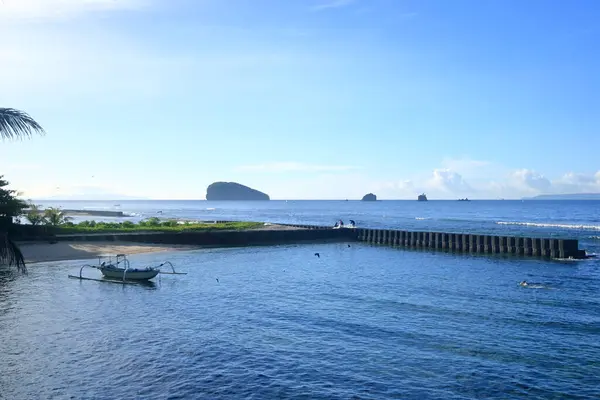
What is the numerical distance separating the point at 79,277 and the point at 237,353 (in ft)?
82.3

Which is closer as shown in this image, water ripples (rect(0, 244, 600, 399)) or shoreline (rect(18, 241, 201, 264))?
water ripples (rect(0, 244, 600, 399))

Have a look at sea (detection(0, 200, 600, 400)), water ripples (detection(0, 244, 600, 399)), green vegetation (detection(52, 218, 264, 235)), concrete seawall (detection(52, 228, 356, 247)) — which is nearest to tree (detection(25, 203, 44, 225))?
green vegetation (detection(52, 218, 264, 235))

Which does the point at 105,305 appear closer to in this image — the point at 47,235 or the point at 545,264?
the point at 47,235

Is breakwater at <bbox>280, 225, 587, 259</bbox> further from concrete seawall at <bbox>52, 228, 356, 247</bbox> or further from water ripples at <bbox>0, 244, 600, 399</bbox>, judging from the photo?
water ripples at <bbox>0, 244, 600, 399</bbox>

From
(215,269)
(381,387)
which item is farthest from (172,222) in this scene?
(381,387)

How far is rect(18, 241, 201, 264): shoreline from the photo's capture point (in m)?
55.3

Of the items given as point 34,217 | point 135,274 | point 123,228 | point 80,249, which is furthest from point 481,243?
point 34,217

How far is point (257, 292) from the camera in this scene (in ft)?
124

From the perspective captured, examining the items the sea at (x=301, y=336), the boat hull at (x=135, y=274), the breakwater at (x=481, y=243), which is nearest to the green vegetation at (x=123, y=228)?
the breakwater at (x=481, y=243)

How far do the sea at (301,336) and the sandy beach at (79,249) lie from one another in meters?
10.1

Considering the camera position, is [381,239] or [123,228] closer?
[123,228]

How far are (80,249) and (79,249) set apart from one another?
0.11 m

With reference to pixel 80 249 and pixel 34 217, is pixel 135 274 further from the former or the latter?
pixel 34 217

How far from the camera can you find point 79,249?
59.9 meters
